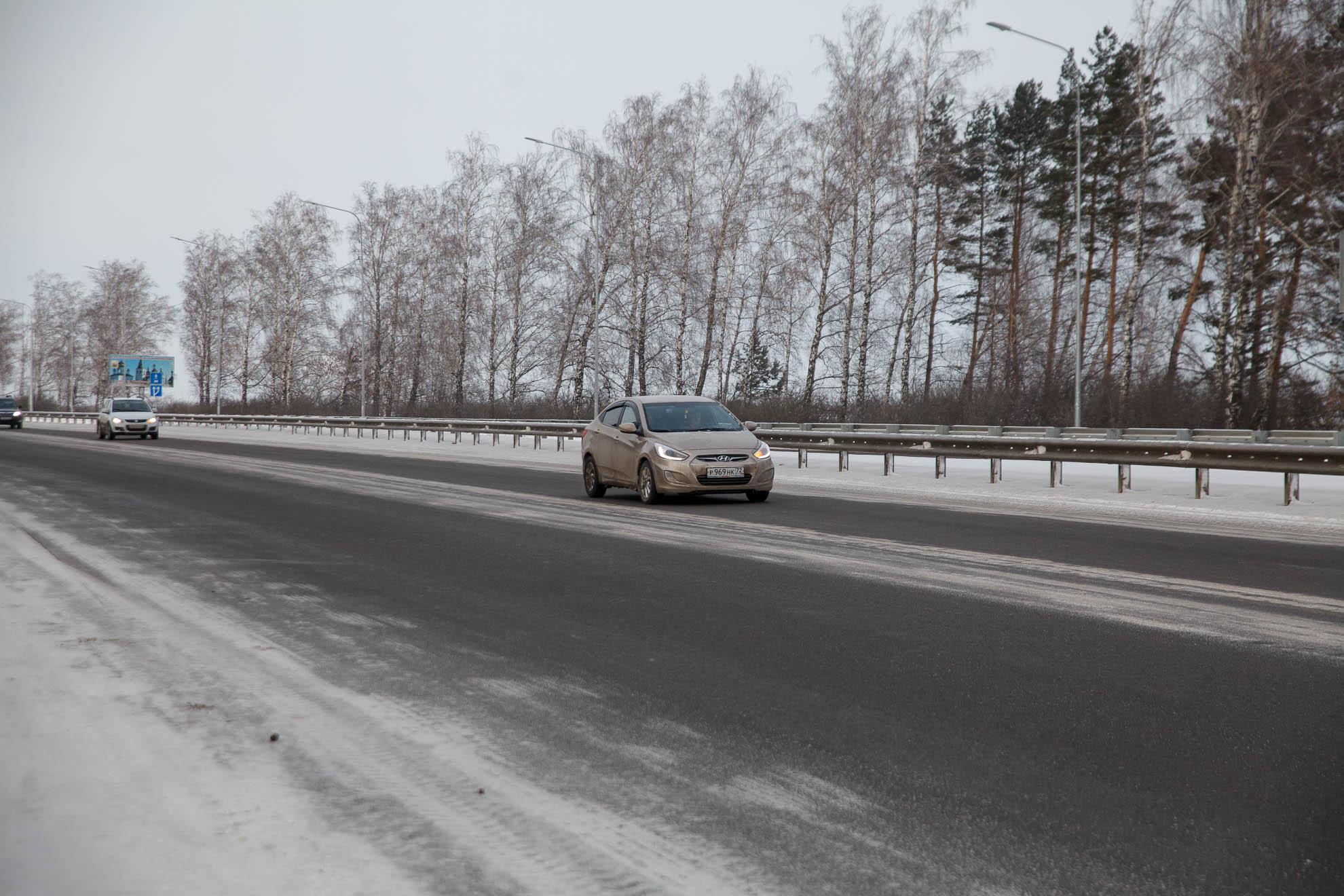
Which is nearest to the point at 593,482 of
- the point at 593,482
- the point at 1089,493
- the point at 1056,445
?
the point at 593,482

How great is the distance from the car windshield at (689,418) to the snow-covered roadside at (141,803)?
11061 millimetres

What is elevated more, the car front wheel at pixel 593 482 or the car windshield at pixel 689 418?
the car windshield at pixel 689 418

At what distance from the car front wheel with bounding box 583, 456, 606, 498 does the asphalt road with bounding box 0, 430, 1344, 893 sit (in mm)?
5047

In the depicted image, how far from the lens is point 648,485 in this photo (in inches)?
616

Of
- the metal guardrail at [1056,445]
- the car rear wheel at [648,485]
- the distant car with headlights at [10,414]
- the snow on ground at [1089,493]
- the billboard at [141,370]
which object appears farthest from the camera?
the billboard at [141,370]

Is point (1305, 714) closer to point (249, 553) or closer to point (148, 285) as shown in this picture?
point (249, 553)

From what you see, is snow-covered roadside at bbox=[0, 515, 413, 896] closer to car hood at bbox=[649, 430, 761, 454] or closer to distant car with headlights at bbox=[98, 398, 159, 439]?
car hood at bbox=[649, 430, 761, 454]

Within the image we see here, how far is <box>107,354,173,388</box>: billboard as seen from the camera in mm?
79562

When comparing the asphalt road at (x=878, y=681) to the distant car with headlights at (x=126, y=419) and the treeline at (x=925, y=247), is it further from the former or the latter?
the distant car with headlights at (x=126, y=419)

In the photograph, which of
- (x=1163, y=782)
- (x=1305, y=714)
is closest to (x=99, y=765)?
(x=1163, y=782)

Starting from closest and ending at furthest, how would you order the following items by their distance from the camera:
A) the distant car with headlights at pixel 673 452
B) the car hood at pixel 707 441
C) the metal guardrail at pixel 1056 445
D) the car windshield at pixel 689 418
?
the metal guardrail at pixel 1056 445 → the distant car with headlights at pixel 673 452 → the car hood at pixel 707 441 → the car windshield at pixel 689 418

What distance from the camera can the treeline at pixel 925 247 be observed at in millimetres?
30062

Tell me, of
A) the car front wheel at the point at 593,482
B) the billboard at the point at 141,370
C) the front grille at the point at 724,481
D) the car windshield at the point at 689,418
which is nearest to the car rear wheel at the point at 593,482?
the car front wheel at the point at 593,482

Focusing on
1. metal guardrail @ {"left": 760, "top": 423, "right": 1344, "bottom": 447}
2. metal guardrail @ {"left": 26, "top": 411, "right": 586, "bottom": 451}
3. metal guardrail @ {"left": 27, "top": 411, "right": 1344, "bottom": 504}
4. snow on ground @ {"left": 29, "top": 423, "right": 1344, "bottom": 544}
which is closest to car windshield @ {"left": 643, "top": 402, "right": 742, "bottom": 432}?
snow on ground @ {"left": 29, "top": 423, "right": 1344, "bottom": 544}
